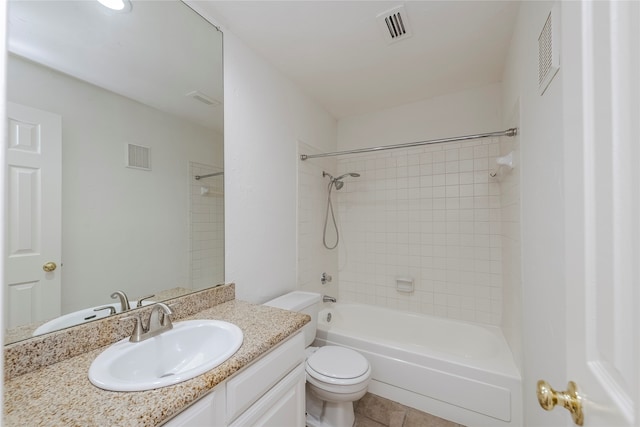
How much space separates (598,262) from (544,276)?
80 cm

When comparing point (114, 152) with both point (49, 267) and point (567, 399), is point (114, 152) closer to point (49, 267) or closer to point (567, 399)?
point (49, 267)

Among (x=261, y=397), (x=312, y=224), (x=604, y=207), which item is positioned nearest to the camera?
(x=604, y=207)

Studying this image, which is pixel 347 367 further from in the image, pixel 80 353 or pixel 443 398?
pixel 80 353

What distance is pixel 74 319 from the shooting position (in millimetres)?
934

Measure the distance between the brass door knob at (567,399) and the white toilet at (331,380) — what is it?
1.15 metres

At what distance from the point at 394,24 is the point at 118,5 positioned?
1360 millimetres

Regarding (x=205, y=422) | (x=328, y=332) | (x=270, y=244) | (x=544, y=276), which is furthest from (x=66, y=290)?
(x=544, y=276)

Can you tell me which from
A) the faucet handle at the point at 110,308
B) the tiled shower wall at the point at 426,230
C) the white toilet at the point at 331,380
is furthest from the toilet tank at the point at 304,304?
the tiled shower wall at the point at 426,230

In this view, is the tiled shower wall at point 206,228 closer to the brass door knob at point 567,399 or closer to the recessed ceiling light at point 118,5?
the recessed ceiling light at point 118,5

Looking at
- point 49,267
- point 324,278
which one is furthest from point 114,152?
point 324,278

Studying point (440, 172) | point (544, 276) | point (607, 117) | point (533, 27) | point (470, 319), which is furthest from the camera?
point (440, 172)

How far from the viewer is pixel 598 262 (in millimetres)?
377

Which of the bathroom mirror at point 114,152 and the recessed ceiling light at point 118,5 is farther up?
the recessed ceiling light at point 118,5

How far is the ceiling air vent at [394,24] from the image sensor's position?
1.41 m
